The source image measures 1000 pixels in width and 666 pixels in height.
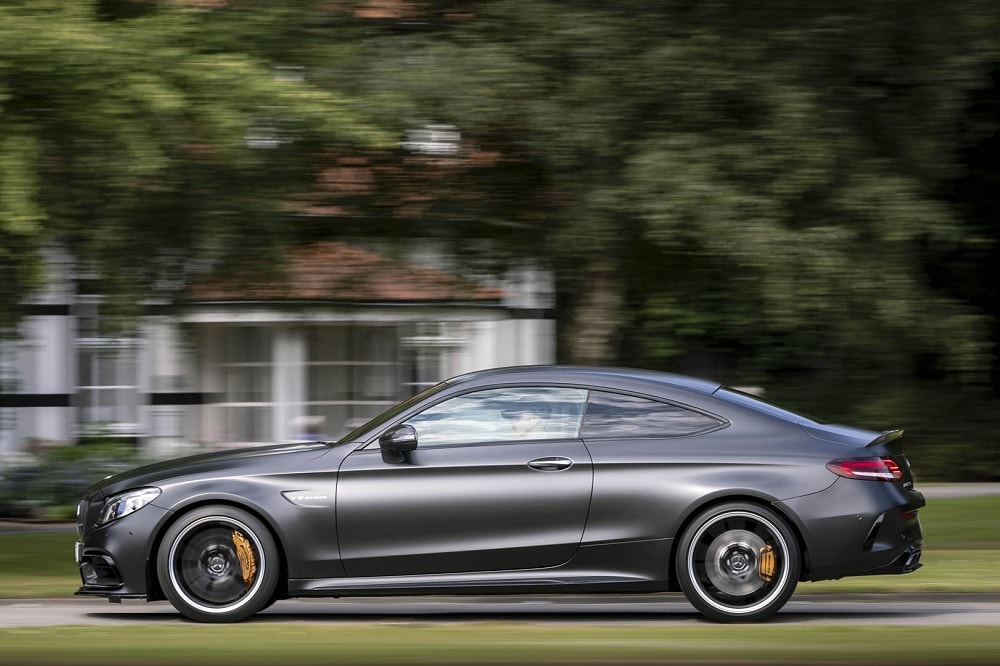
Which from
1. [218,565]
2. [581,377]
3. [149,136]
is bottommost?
[218,565]

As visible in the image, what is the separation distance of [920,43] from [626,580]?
21.0ft

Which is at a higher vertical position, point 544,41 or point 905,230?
point 544,41

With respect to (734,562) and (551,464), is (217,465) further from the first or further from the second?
(734,562)

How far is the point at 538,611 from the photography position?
927cm

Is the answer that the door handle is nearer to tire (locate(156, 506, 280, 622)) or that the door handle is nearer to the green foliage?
tire (locate(156, 506, 280, 622))

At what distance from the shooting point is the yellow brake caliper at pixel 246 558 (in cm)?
843

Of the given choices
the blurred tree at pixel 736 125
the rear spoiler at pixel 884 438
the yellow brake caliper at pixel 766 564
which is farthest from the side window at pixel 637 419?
the blurred tree at pixel 736 125

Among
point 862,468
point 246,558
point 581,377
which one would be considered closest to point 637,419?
point 581,377

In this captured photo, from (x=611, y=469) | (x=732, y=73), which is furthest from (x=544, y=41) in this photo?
(x=611, y=469)

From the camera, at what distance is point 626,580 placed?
8336 mm

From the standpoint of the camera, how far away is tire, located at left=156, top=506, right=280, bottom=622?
8.41 meters

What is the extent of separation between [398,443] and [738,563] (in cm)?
211

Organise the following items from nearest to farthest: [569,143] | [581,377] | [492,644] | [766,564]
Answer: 1. [492,644]
2. [766,564]
3. [581,377]
4. [569,143]

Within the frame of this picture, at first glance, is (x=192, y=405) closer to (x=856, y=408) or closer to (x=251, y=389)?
(x=251, y=389)
